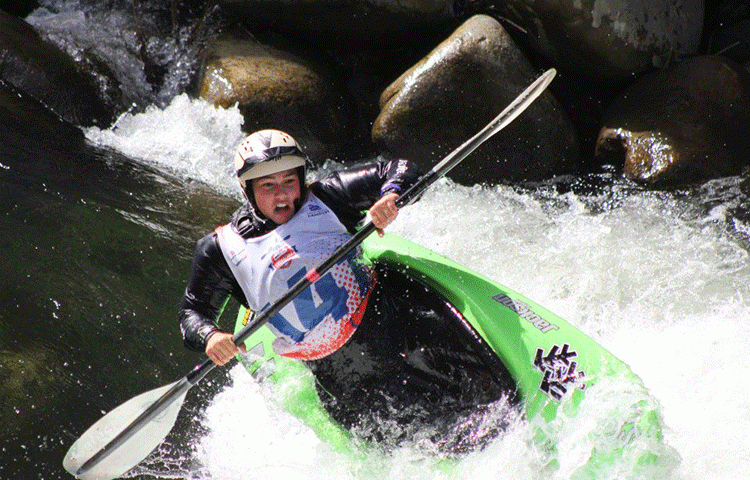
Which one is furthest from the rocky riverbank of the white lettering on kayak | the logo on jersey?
the logo on jersey

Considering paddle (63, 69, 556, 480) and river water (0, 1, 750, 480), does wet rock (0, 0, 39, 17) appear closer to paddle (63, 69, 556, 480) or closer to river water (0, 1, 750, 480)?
river water (0, 1, 750, 480)

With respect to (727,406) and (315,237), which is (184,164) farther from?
(727,406)

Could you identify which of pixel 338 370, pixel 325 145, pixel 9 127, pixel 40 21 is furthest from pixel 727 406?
pixel 40 21

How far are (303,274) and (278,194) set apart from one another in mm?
340

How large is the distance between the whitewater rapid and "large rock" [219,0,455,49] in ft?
2.99

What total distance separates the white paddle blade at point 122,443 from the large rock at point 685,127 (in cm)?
346

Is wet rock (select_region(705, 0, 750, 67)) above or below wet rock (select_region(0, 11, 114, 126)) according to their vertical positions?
below

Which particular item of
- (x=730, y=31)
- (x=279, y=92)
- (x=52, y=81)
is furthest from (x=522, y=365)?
(x=52, y=81)

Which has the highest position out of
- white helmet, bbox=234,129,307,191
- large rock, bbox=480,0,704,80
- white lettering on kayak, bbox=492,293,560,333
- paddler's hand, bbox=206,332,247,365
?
white helmet, bbox=234,129,307,191

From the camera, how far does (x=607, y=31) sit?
5.99 metres

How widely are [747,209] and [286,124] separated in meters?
3.11

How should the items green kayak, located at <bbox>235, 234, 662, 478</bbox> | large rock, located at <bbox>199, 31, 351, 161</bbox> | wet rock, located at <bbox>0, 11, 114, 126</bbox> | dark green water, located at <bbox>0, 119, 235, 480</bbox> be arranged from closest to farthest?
green kayak, located at <bbox>235, 234, 662, 478</bbox>, dark green water, located at <bbox>0, 119, 235, 480</bbox>, large rock, located at <bbox>199, 31, 351, 161</bbox>, wet rock, located at <bbox>0, 11, 114, 126</bbox>

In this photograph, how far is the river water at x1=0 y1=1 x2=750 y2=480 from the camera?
3.80 m

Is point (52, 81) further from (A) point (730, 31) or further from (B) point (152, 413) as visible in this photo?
(A) point (730, 31)
